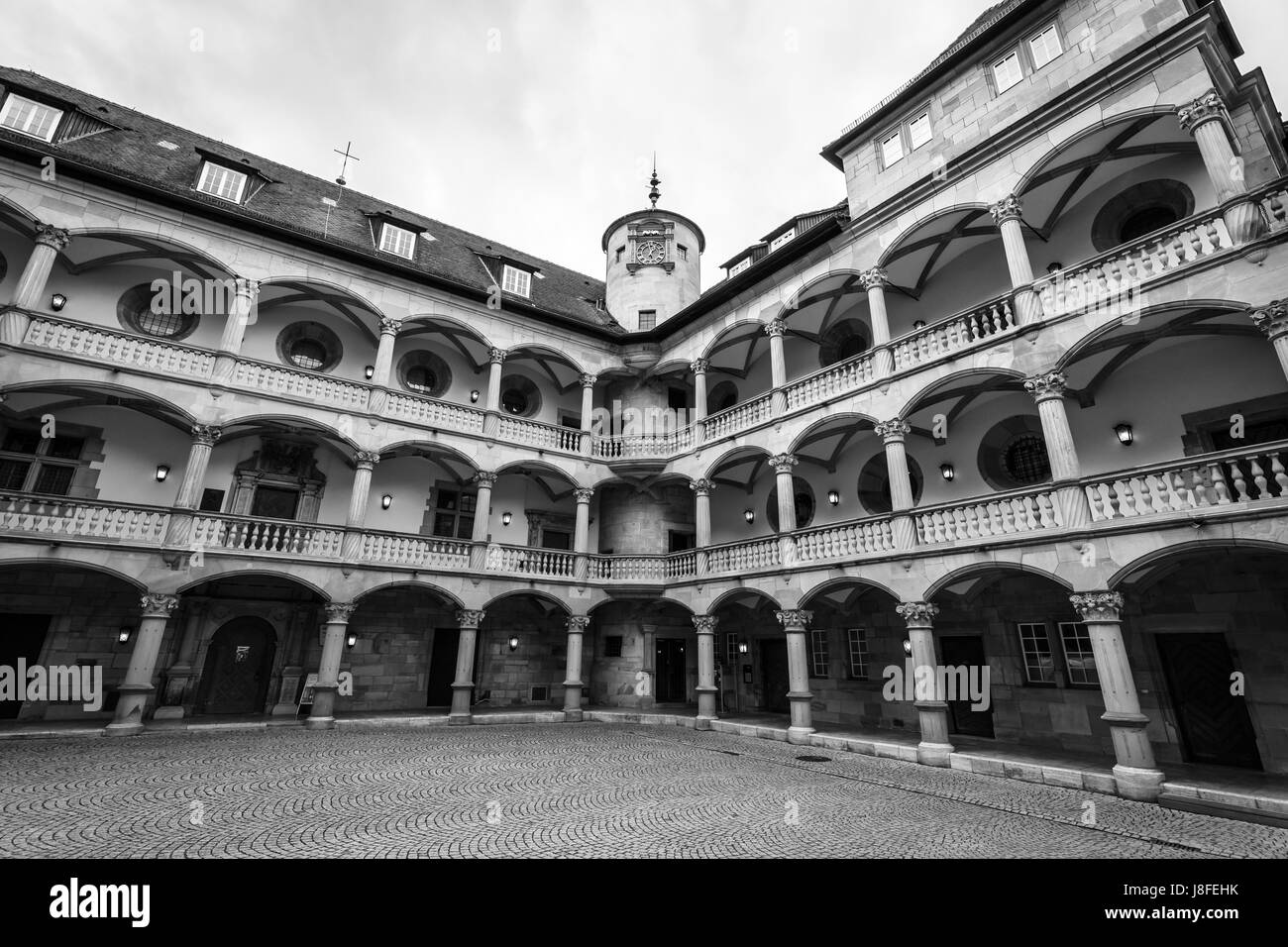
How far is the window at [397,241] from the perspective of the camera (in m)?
19.4

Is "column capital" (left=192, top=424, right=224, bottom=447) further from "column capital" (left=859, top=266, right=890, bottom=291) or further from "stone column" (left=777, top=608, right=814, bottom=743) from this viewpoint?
"column capital" (left=859, top=266, right=890, bottom=291)

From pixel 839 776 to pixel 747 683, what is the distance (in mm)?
9443

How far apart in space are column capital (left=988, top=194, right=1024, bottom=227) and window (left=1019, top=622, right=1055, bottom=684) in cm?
903

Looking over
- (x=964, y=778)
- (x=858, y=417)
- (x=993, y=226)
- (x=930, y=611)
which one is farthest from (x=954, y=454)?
(x=964, y=778)

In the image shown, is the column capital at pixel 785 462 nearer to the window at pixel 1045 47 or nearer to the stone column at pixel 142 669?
the window at pixel 1045 47

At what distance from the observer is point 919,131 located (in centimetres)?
1507

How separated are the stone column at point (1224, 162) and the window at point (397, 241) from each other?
20129 millimetres

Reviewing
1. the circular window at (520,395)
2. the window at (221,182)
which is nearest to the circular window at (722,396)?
the circular window at (520,395)

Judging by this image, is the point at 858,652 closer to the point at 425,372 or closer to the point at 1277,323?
the point at 1277,323

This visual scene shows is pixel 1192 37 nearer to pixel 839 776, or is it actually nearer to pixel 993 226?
pixel 993 226

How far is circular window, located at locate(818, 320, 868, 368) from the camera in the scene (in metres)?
17.4

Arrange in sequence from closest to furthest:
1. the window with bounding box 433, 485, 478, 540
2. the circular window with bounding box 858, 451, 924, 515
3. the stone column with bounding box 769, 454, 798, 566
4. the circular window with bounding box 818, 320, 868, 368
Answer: the stone column with bounding box 769, 454, 798, 566 < the circular window with bounding box 858, 451, 924, 515 < the circular window with bounding box 818, 320, 868, 368 < the window with bounding box 433, 485, 478, 540

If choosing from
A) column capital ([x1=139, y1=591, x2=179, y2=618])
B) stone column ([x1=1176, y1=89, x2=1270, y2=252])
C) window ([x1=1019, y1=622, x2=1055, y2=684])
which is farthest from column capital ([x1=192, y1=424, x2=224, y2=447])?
stone column ([x1=1176, y1=89, x2=1270, y2=252])

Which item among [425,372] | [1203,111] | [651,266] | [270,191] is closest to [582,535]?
[425,372]
